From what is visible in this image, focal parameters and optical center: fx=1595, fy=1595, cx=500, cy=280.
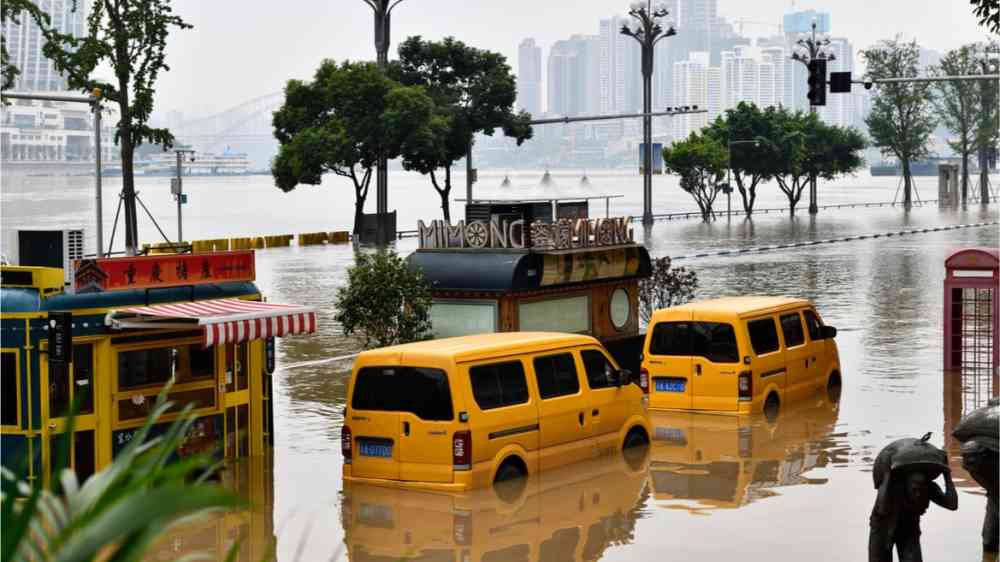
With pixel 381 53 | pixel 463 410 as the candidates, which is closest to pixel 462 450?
pixel 463 410

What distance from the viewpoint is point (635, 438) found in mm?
18500

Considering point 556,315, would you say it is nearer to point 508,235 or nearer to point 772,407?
point 508,235

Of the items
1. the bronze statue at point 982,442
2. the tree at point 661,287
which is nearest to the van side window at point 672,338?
the bronze statue at point 982,442

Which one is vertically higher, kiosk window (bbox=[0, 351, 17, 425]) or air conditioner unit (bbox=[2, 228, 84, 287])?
air conditioner unit (bbox=[2, 228, 84, 287])

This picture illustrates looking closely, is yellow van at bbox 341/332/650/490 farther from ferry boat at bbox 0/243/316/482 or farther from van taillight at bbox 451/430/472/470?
ferry boat at bbox 0/243/316/482

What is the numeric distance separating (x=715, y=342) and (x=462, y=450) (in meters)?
6.14

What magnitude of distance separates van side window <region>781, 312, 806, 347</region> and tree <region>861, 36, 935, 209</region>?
107429 millimetres

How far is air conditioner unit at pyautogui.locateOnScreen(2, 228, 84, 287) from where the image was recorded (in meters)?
16.3

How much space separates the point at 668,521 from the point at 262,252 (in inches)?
2319

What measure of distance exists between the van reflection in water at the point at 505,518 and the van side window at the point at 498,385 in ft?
2.89

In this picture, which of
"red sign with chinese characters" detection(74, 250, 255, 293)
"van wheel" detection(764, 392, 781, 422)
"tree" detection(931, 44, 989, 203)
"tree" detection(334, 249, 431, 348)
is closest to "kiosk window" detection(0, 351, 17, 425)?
"red sign with chinese characters" detection(74, 250, 255, 293)

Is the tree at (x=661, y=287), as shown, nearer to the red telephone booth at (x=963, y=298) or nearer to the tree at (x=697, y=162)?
the red telephone booth at (x=963, y=298)

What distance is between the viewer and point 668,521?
1515cm

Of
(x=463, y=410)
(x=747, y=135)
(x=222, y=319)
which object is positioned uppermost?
(x=747, y=135)
